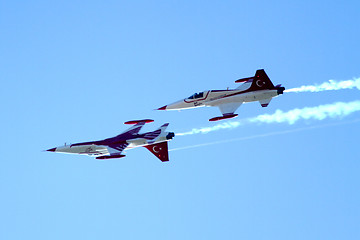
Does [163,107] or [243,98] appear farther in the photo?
[163,107]

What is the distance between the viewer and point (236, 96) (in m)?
71.1

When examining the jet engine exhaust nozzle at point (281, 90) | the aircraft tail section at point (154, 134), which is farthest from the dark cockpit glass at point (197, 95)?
the jet engine exhaust nozzle at point (281, 90)

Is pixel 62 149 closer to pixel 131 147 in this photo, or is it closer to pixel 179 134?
pixel 131 147

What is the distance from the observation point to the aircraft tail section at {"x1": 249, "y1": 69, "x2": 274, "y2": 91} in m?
69.7

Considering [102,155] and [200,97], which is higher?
[200,97]

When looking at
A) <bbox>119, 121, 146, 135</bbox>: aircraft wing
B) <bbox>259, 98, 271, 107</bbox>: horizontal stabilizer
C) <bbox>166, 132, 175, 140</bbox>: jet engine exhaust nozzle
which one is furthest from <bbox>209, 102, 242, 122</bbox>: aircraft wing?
<bbox>119, 121, 146, 135</bbox>: aircraft wing

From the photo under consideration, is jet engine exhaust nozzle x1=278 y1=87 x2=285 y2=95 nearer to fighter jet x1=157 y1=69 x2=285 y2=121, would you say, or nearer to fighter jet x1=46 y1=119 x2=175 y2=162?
fighter jet x1=157 y1=69 x2=285 y2=121

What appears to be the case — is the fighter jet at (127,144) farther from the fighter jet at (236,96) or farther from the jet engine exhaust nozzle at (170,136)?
the fighter jet at (236,96)

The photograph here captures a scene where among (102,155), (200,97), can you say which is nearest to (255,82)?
(200,97)

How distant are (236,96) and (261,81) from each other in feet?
9.69

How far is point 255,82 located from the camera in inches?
2758

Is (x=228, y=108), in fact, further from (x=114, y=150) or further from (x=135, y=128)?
(x=114, y=150)

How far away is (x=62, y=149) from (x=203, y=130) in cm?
1484

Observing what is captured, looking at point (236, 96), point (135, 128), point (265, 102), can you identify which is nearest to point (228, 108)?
point (236, 96)
